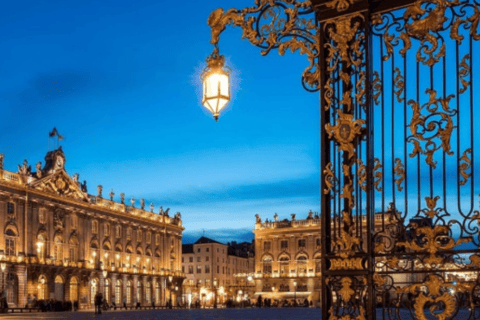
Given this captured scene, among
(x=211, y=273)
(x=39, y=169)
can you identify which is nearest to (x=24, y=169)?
(x=39, y=169)

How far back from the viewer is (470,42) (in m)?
6.34

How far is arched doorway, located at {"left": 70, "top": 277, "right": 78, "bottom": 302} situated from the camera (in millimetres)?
67250

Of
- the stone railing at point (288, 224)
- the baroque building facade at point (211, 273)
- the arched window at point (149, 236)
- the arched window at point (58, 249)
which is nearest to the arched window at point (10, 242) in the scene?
the arched window at point (58, 249)

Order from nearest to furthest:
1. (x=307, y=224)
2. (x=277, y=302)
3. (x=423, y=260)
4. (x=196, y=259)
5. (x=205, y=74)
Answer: (x=423, y=260) → (x=205, y=74) → (x=277, y=302) → (x=307, y=224) → (x=196, y=259)

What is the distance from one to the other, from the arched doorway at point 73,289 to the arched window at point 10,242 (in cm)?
1004

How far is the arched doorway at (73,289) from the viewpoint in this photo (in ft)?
221

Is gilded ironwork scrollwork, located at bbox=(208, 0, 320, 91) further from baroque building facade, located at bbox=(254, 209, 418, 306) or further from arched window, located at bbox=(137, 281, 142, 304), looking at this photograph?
baroque building facade, located at bbox=(254, 209, 418, 306)

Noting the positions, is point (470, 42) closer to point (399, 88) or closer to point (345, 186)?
point (399, 88)

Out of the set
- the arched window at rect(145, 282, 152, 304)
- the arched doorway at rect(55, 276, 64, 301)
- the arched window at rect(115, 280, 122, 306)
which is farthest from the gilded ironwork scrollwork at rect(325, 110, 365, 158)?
the arched window at rect(145, 282, 152, 304)

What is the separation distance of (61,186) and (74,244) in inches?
241

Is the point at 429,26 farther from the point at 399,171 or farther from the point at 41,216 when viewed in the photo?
the point at 41,216

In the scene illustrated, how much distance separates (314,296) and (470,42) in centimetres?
8136

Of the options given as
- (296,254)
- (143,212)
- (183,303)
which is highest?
(143,212)

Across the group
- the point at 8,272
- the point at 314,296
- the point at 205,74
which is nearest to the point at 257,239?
the point at 314,296
